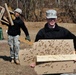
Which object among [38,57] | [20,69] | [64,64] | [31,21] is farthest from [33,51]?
[31,21]

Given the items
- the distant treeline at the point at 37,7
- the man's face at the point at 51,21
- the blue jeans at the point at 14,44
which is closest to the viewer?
the man's face at the point at 51,21

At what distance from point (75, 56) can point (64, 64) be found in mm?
182

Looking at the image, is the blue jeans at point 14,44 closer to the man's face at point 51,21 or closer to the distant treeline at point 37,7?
the man's face at point 51,21

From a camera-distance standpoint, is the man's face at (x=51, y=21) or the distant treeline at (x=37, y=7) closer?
the man's face at (x=51, y=21)

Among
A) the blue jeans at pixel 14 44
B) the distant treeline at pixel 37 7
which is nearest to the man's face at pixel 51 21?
the blue jeans at pixel 14 44

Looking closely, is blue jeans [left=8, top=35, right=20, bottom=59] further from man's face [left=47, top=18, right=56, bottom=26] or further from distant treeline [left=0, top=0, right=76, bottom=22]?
distant treeline [left=0, top=0, right=76, bottom=22]

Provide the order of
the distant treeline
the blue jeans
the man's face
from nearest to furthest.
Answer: the man's face
the blue jeans
the distant treeline

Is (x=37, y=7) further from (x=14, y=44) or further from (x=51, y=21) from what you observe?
(x=51, y=21)

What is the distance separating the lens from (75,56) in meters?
4.28

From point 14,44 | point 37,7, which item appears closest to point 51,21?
point 14,44

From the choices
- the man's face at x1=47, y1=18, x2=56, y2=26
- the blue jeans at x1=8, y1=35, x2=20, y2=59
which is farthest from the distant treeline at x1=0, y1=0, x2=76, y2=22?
the man's face at x1=47, y1=18, x2=56, y2=26

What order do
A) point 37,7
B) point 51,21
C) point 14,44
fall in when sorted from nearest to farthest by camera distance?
point 51,21 → point 14,44 → point 37,7

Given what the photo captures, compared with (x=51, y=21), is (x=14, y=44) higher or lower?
lower

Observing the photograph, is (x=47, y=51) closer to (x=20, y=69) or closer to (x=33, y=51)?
(x=33, y=51)
